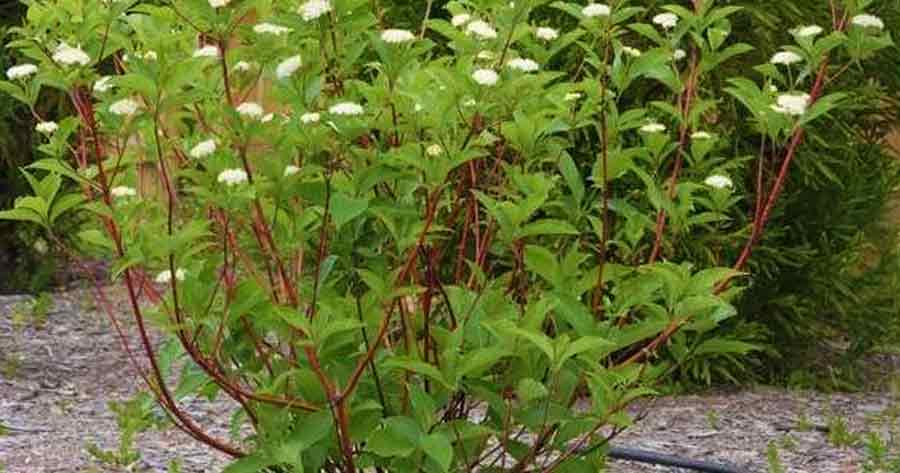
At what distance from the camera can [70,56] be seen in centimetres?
288

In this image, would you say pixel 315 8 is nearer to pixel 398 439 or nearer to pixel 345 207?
pixel 345 207

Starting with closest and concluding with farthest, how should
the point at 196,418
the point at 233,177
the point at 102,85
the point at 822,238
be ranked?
the point at 233,177, the point at 102,85, the point at 196,418, the point at 822,238

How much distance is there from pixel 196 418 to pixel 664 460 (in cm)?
147

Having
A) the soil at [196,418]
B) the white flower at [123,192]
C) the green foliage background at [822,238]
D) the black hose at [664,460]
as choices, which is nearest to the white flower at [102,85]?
the white flower at [123,192]

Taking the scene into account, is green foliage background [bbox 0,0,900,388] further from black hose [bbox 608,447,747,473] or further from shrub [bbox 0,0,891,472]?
shrub [bbox 0,0,891,472]

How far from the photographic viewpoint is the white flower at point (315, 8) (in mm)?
2845

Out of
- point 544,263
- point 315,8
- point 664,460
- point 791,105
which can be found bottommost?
point 664,460

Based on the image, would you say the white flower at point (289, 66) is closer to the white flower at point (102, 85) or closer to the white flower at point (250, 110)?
the white flower at point (250, 110)

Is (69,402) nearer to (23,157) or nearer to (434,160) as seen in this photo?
(23,157)

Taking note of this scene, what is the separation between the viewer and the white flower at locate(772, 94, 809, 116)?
3082 millimetres

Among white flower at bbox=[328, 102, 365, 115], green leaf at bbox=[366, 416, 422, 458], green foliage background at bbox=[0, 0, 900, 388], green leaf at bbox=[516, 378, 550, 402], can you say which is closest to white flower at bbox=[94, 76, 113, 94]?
white flower at bbox=[328, 102, 365, 115]

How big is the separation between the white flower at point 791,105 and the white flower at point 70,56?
125 cm

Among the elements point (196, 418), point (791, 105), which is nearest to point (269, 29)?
point (791, 105)

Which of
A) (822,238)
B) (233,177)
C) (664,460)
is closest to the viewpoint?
(233,177)
